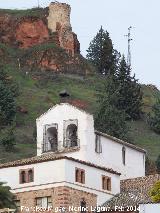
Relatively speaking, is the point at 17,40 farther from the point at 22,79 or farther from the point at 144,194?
the point at 144,194

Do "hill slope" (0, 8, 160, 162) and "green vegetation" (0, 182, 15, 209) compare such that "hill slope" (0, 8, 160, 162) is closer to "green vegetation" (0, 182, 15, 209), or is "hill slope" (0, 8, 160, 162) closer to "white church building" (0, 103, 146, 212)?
"white church building" (0, 103, 146, 212)

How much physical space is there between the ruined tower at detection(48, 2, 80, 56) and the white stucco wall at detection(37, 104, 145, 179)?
7711 cm

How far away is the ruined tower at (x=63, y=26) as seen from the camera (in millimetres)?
157625

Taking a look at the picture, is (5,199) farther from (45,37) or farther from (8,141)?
(45,37)

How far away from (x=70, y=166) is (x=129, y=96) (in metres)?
63.3

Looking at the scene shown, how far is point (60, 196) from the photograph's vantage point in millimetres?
69625

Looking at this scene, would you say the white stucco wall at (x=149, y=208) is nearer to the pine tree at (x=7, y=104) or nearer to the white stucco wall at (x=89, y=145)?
the white stucco wall at (x=89, y=145)

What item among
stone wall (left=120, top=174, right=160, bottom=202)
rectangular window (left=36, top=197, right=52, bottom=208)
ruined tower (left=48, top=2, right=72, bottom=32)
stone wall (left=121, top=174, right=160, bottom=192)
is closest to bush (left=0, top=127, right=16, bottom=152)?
stone wall (left=120, top=174, right=160, bottom=202)

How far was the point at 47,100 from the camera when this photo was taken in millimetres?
135375

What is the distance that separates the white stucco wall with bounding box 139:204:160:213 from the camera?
58156 mm

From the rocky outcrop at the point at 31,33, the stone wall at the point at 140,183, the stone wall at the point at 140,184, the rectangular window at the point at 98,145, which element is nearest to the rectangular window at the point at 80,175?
the stone wall at the point at 140,184

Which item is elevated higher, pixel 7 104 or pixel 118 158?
pixel 7 104

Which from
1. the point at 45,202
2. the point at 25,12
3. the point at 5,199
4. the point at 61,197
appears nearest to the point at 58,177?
the point at 61,197

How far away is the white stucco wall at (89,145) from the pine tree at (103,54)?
2942 inches
